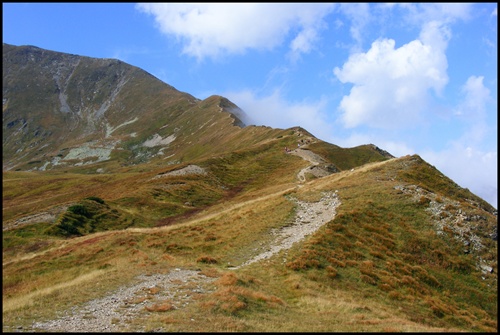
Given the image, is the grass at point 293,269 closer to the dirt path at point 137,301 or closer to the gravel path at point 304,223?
the dirt path at point 137,301

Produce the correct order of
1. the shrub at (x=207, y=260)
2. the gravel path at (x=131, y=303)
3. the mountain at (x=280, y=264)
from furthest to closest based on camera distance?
the shrub at (x=207, y=260) < the mountain at (x=280, y=264) < the gravel path at (x=131, y=303)

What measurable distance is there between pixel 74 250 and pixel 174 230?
12173 millimetres

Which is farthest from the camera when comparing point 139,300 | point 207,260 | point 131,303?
point 207,260

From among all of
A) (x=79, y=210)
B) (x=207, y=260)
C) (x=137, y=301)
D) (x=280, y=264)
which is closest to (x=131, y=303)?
(x=137, y=301)

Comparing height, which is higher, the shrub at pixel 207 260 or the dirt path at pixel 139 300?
the shrub at pixel 207 260

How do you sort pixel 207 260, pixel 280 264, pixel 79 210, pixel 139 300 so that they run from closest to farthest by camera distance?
pixel 139 300
pixel 280 264
pixel 207 260
pixel 79 210

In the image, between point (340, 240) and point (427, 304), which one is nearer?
point (427, 304)

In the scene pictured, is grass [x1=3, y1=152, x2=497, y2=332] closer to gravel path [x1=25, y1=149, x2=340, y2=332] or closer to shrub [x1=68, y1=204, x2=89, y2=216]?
gravel path [x1=25, y1=149, x2=340, y2=332]

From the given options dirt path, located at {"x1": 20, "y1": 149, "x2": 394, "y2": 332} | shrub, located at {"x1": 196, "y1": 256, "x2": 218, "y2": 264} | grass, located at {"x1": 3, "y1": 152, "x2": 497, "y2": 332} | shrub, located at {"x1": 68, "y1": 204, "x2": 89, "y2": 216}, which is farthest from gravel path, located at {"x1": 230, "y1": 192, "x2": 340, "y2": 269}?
shrub, located at {"x1": 68, "y1": 204, "x2": 89, "y2": 216}

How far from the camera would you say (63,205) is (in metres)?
67.2

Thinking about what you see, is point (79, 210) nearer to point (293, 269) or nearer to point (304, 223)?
point (304, 223)

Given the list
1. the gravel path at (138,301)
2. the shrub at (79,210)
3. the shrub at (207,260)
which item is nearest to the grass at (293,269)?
the shrub at (207,260)

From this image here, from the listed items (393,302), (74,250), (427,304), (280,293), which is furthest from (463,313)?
(74,250)

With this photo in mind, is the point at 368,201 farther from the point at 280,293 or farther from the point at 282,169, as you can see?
the point at 282,169
